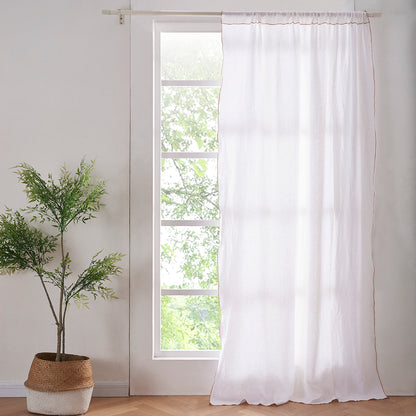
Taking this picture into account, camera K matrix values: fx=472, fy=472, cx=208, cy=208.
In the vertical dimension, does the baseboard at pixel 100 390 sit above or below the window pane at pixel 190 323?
below

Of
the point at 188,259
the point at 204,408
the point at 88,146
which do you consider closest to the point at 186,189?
the point at 188,259

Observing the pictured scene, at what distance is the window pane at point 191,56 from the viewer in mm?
2656

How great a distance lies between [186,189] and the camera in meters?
2.67

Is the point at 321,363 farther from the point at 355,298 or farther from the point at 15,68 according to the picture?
the point at 15,68

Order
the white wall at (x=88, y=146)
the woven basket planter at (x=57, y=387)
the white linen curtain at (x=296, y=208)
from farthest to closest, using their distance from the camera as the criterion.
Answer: the white wall at (x=88, y=146)
the white linen curtain at (x=296, y=208)
the woven basket planter at (x=57, y=387)

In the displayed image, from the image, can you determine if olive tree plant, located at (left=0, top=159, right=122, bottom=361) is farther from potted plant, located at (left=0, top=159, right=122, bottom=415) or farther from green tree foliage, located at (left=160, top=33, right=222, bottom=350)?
green tree foliage, located at (left=160, top=33, right=222, bottom=350)

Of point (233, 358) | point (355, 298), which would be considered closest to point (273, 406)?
point (233, 358)

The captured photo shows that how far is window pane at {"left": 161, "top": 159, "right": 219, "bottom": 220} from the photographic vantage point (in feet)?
8.73

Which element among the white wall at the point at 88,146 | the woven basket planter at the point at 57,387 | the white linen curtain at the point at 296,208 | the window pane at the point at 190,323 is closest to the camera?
the woven basket planter at the point at 57,387

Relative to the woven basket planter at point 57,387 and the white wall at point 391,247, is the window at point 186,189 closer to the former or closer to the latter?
the woven basket planter at point 57,387

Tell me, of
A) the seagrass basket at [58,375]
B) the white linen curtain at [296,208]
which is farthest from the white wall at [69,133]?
the white linen curtain at [296,208]

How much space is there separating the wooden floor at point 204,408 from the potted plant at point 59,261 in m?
0.15

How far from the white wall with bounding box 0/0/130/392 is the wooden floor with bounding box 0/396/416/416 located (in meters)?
0.16

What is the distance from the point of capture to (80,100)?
101 inches
